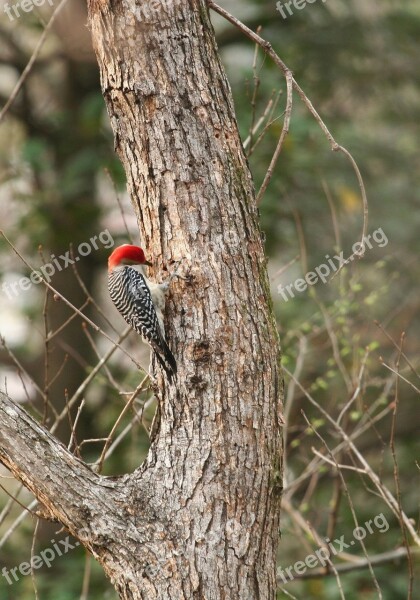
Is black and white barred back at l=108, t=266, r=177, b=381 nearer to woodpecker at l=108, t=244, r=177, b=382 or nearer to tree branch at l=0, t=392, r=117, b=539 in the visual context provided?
woodpecker at l=108, t=244, r=177, b=382

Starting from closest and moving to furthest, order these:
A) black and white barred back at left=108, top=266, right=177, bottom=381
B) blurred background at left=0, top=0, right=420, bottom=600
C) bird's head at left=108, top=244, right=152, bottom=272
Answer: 1. black and white barred back at left=108, top=266, right=177, bottom=381
2. bird's head at left=108, top=244, right=152, bottom=272
3. blurred background at left=0, top=0, right=420, bottom=600

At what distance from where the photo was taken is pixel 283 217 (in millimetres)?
6996

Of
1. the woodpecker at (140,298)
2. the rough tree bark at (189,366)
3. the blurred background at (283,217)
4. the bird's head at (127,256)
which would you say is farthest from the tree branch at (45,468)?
the blurred background at (283,217)

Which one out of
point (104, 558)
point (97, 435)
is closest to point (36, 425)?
point (104, 558)

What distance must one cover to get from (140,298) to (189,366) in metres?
1.05

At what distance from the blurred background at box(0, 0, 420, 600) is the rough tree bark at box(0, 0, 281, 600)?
2897 mm

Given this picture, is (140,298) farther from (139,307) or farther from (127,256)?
(127,256)

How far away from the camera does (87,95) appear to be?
7.44 metres

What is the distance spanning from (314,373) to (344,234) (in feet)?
5.32

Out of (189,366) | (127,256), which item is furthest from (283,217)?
(189,366)

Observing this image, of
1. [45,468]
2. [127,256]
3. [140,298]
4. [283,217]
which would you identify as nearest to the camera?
[45,468]

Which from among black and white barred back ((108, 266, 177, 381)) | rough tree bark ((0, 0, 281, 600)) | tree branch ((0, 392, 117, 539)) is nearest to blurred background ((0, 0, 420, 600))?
black and white barred back ((108, 266, 177, 381))

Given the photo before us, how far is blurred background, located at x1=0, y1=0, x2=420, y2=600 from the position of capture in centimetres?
637

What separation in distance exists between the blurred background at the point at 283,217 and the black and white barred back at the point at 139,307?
5.69 feet
